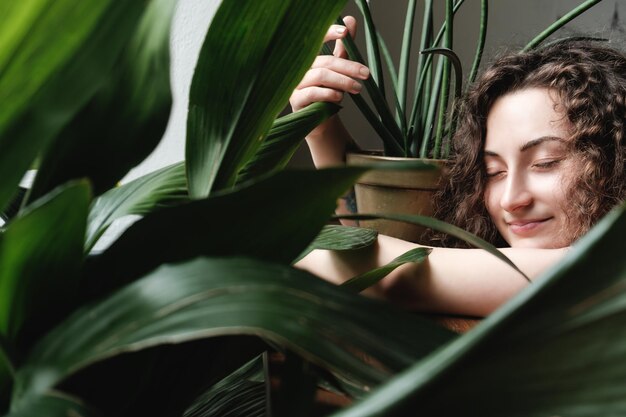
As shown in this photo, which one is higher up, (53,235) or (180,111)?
(180,111)

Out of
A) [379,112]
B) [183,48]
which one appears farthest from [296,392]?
[183,48]

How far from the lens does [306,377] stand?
118 mm

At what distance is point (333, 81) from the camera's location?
1.73ft

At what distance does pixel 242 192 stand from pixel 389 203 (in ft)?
1.22

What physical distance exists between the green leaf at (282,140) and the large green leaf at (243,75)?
0.05 meters

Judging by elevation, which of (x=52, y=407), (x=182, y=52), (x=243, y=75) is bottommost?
(x=52, y=407)

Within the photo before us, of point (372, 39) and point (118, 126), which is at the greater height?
point (372, 39)

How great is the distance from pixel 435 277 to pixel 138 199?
0.26 meters

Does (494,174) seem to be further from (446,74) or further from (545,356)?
(545,356)

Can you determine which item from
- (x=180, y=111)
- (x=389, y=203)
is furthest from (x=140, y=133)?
(x=180, y=111)

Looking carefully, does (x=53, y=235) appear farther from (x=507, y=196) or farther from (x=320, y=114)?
(x=507, y=196)

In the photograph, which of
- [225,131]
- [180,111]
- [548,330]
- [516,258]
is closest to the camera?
[548,330]

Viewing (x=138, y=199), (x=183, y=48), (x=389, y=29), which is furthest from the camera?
(x=389, y=29)

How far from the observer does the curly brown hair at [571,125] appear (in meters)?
0.56
